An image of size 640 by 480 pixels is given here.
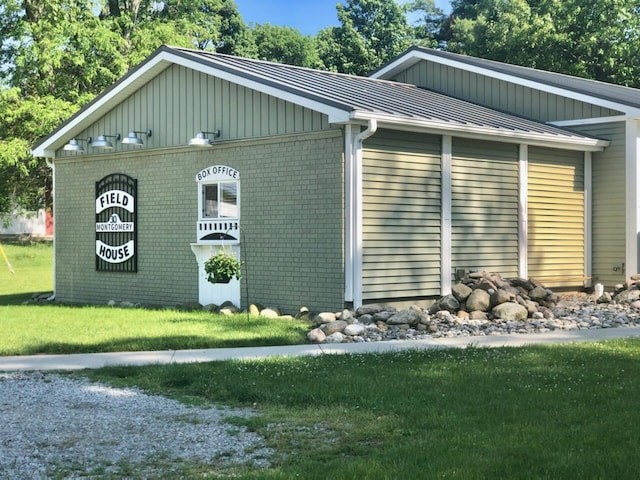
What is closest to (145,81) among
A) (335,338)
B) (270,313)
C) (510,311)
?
(270,313)

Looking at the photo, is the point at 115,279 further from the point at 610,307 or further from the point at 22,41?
the point at 22,41

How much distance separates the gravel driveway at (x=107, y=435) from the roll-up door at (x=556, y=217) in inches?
401

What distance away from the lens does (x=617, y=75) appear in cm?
3350

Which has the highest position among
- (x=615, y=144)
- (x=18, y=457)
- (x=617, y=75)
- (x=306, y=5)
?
(x=306, y=5)

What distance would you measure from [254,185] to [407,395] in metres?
7.83

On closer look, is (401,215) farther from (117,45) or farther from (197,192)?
(117,45)

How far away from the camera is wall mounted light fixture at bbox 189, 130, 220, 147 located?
1492 cm

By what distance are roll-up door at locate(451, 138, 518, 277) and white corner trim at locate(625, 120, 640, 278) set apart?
2564 millimetres

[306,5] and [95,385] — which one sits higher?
[306,5]

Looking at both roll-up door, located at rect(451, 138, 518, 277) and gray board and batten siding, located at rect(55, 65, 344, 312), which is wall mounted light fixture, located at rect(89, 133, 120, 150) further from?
roll-up door, located at rect(451, 138, 518, 277)

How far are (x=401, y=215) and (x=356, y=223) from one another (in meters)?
0.99

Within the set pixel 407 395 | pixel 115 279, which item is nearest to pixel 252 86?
pixel 115 279

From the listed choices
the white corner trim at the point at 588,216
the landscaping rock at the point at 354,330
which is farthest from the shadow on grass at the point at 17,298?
the white corner trim at the point at 588,216

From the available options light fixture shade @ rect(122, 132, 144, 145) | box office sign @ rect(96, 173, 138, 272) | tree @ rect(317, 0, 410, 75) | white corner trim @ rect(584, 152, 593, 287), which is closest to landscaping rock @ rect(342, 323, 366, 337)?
box office sign @ rect(96, 173, 138, 272)
